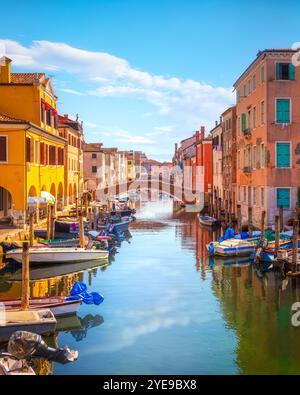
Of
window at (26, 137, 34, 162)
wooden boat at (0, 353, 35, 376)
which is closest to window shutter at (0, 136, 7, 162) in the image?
window at (26, 137, 34, 162)

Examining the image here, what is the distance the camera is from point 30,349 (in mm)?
10930

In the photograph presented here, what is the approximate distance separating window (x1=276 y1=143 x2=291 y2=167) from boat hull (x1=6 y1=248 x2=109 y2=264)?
11300mm

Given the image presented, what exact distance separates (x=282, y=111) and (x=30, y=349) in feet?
71.2

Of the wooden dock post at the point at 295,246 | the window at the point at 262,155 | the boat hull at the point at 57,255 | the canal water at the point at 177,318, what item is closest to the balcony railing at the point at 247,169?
the window at the point at 262,155

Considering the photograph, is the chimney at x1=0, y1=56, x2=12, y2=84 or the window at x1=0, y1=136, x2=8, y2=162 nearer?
the window at x1=0, y1=136, x2=8, y2=162

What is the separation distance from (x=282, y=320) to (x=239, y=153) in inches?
923

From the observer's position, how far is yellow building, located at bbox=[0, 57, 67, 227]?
2714 centimetres

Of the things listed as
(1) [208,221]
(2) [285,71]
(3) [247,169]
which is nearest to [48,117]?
(3) [247,169]

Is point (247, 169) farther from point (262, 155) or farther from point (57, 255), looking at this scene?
point (57, 255)

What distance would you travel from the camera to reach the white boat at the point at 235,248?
2544 cm

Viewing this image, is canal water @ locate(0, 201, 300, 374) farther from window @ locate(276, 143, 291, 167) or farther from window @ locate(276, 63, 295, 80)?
window @ locate(276, 63, 295, 80)

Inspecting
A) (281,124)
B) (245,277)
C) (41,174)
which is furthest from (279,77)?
(41,174)

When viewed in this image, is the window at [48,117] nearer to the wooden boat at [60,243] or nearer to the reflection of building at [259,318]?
the wooden boat at [60,243]
